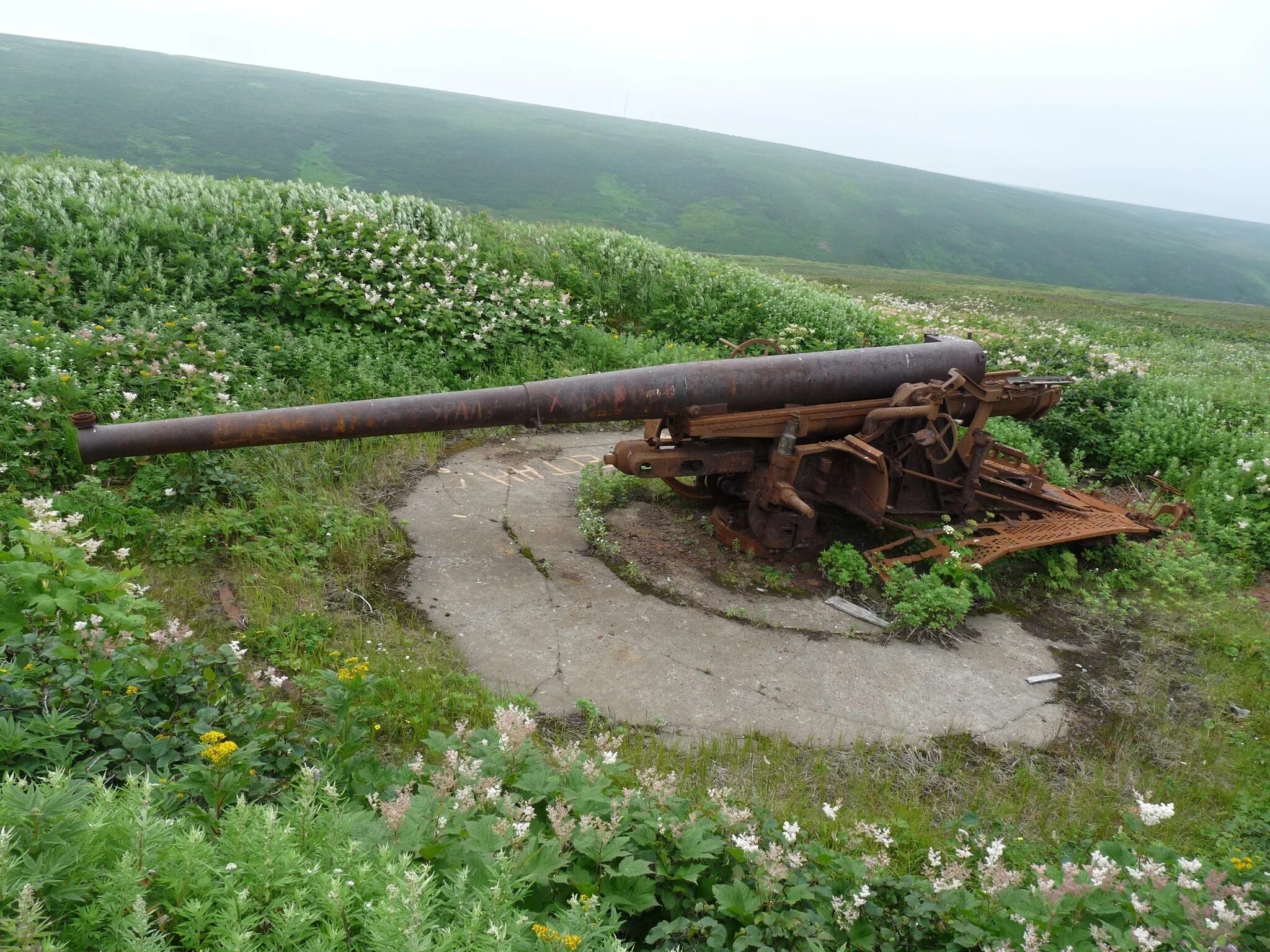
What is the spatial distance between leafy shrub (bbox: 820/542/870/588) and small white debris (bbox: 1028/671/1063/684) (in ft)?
3.98

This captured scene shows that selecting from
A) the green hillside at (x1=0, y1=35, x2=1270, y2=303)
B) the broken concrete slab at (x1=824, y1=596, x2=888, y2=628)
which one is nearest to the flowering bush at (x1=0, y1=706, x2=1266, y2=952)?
the broken concrete slab at (x1=824, y1=596, x2=888, y2=628)

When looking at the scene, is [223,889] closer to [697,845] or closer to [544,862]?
[544,862]

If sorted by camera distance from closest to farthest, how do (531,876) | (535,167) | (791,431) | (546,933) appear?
(546,933) < (531,876) < (791,431) < (535,167)

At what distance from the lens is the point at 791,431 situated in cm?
532

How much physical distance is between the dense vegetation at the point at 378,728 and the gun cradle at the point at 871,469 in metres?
0.47

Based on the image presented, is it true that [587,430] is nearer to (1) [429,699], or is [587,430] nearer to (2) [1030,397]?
(2) [1030,397]

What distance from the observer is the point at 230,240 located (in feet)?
29.1

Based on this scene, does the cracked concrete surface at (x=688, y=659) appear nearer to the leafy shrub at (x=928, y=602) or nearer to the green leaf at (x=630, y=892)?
the leafy shrub at (x=928, y=602)

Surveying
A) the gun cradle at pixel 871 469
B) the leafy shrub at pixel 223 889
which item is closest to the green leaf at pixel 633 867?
the leafy shrub at pixel 223 889

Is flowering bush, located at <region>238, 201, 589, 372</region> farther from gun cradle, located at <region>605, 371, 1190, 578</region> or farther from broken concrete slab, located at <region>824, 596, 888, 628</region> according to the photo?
broken concrete slab, located at <region>824, 596, 888, 628</region>

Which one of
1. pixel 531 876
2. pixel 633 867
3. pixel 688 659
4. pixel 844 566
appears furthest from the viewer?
pixel 844 566

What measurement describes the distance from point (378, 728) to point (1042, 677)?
4.06 metres

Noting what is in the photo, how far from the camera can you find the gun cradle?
5379 mm

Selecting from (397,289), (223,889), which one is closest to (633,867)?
(223,889)
